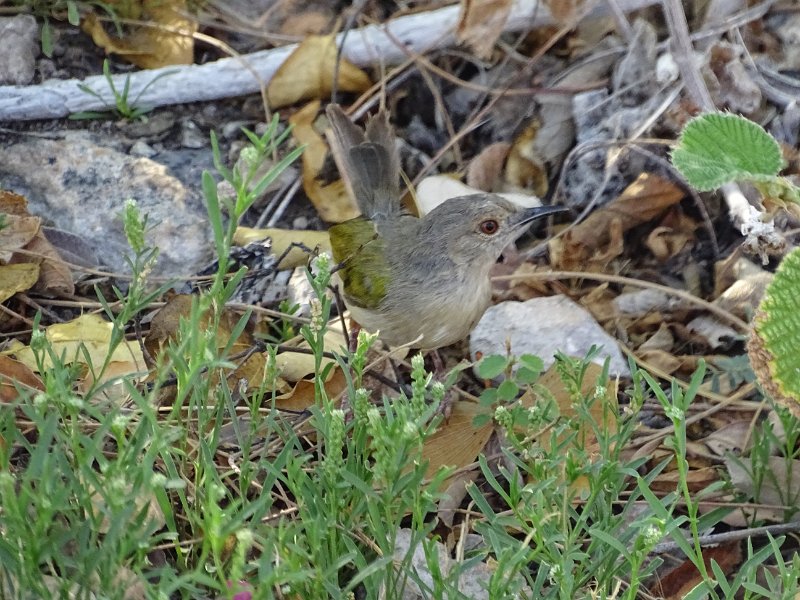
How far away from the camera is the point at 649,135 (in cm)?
497

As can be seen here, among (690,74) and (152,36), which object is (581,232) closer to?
(690,74)

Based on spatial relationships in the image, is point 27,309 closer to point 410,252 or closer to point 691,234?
point 410,252

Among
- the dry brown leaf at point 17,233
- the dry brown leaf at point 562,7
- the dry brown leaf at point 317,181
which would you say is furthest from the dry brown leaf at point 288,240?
the dry brown leaf at point 562,7

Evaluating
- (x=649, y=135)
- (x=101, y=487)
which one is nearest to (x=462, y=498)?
(x=101, y=487)

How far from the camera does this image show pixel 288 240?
4781 millimetres

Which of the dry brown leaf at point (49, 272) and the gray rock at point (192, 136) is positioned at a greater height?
the gray rock at point (192, 136)

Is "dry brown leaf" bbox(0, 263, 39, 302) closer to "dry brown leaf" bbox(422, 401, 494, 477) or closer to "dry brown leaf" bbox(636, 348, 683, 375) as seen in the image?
"dry brown leaf" bbox(422, 401, 494, 477)

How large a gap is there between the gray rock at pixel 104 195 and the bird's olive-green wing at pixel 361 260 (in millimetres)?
601

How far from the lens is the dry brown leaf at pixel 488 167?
17.0 ft

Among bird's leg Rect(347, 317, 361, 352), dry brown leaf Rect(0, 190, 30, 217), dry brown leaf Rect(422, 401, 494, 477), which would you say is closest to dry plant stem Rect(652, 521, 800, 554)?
dry brown leaf Rect(422, 401, 494, 477)

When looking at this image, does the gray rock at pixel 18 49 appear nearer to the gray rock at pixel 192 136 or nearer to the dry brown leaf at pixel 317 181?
the gray rock at pixel 192 136

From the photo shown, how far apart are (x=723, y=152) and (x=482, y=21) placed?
202 centimetres

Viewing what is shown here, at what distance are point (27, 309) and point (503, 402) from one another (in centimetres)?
194

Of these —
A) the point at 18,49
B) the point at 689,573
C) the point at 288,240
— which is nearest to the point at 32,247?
the point at 288,240
